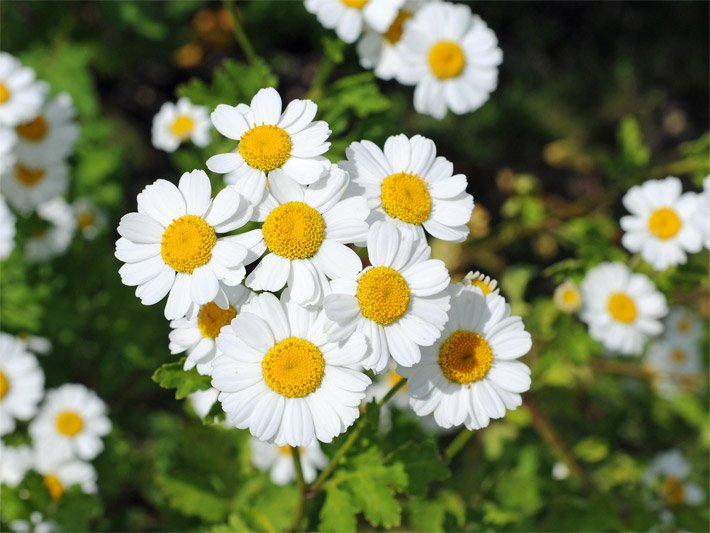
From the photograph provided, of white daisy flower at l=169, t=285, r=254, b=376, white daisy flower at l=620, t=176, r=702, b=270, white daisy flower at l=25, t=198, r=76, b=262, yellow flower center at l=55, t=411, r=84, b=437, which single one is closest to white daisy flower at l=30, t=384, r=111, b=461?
yellow flower center at l=55, t=411, r=84, b=437

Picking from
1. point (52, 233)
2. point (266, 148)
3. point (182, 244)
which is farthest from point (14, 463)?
point (266, 148)

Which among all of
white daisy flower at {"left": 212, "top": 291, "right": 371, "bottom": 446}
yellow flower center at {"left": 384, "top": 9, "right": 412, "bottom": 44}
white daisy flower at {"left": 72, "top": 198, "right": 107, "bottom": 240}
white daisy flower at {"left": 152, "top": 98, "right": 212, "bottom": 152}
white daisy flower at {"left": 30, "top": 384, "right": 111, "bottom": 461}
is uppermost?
yellow flower center at {"left": 384, "top": 9, "right": 412, "bottom": 44}

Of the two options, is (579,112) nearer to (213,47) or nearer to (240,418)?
(213,47)

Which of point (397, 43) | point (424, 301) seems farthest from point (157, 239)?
point (397, 43)

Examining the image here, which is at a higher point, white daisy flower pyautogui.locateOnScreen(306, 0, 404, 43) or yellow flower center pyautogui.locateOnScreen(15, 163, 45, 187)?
white daisy flower pyautogui.locateOnScreen(306, 0, 404, 43)

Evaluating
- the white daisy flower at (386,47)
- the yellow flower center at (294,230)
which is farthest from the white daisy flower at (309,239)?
the white daisy flower at (386,47)

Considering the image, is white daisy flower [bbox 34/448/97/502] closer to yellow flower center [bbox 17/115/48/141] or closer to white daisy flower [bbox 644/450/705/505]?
yellow flower center [bbox 17/115/48/141]
